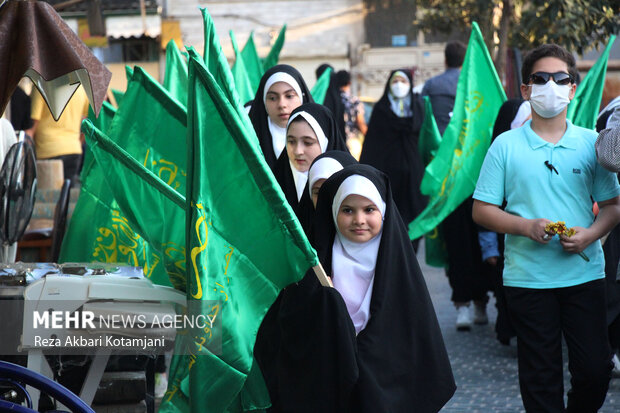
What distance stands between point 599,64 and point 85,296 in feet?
15.4

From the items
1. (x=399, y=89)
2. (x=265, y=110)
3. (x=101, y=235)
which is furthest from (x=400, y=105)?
(x=101, y=235)

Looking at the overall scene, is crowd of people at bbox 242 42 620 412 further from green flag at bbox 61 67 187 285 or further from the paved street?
the paved street

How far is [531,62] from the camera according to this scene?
17.1 feet

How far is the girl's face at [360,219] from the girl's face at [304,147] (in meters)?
1.29

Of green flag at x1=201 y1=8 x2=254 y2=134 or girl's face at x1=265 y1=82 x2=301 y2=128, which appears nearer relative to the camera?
green flag at x1=201 y1=8 x2=254 y2=134

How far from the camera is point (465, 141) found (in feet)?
26.1

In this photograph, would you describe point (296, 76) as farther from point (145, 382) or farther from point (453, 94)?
point (453, 94)

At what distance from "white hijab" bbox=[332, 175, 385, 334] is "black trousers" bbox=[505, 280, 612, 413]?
3.09 feet

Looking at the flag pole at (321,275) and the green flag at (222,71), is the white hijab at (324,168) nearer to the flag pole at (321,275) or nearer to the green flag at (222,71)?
the green flag at (222,71)

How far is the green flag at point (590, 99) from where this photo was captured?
7298mm

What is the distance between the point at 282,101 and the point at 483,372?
2.11 meters

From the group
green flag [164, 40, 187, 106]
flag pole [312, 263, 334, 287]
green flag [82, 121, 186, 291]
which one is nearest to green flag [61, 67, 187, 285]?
green flag [82, 121, 186, 291]

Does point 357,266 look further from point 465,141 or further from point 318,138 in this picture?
point 465,141

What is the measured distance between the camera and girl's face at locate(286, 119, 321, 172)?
18.5 ft
